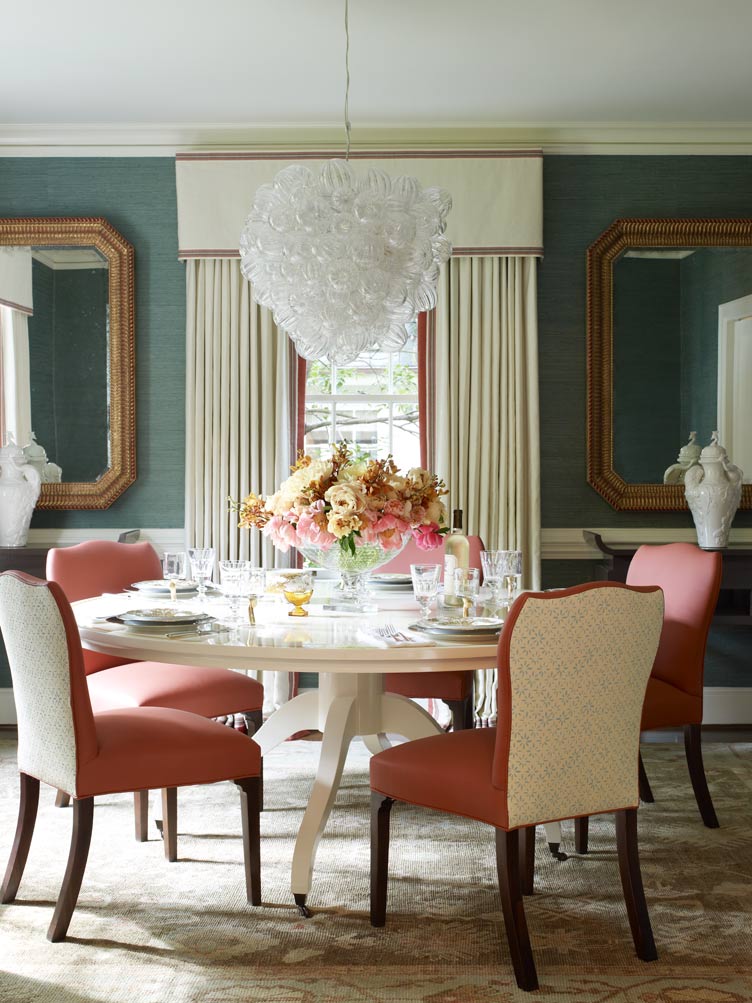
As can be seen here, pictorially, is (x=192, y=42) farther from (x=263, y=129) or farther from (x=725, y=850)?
(x=725, y=850)

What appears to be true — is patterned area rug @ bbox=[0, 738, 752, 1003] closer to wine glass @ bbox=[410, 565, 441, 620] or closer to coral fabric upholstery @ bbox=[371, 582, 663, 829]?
coral fabric upholstery @ bbox=[371, 582, 663, 829]

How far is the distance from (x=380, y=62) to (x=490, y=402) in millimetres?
1576

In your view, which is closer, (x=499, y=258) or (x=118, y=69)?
(x=118, y=69)

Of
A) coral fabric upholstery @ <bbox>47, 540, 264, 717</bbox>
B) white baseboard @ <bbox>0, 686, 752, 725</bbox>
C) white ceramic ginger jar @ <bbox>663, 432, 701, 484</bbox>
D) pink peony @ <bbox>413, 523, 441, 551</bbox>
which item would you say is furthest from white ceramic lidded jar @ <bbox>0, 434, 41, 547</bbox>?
white ceramic ginger jar @ <bbox>663, 432, 701, 484</bbox>

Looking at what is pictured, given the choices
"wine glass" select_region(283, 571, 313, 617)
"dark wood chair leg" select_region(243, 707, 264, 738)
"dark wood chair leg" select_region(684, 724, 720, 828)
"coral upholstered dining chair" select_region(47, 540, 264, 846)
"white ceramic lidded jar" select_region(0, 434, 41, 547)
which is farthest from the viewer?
"white ceramic lidded jar" select_region(0, 434, 41, 547)

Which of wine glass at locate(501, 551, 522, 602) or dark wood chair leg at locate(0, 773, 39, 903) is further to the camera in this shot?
wine glass at locate(501, 551, 522, 602)

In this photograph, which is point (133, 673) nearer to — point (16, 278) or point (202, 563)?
point (202, 563)

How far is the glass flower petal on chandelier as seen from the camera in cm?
326

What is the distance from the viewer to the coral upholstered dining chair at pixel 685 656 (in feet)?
10.5

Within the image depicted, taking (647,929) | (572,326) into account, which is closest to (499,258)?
(572,326)

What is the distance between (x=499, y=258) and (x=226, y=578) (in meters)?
2.54

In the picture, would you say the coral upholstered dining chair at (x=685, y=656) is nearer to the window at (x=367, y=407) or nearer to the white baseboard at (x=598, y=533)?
the white baseboard at (x=598, y=533)

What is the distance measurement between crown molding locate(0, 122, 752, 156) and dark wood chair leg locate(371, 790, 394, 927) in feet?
10.9

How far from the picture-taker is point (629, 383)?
15.6 ft
